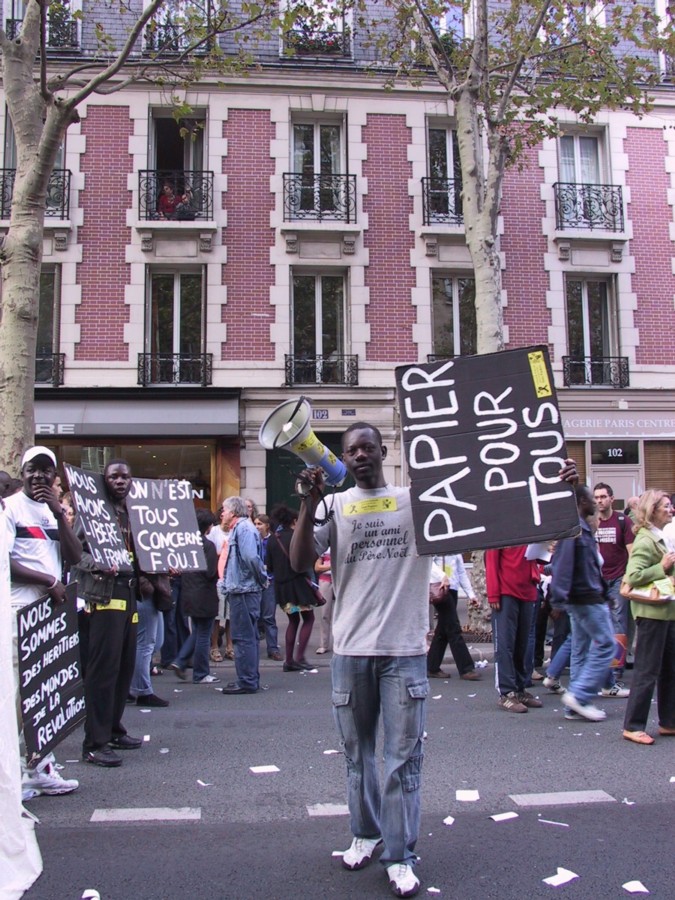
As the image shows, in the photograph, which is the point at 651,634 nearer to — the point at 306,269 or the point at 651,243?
the point at 306,269

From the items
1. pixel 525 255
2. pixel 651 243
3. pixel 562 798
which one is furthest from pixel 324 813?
pixel 651 243

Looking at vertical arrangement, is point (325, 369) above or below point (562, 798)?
above

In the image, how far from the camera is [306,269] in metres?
16.4

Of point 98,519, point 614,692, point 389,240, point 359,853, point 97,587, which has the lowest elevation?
point 614,692

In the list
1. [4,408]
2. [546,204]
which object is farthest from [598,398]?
[4,408]

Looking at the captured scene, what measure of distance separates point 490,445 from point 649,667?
2776 mm

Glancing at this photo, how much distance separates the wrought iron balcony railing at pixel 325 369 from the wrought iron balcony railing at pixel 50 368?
4293 millimetres

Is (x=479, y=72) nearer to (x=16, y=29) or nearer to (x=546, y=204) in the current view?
(x=546, y=204)

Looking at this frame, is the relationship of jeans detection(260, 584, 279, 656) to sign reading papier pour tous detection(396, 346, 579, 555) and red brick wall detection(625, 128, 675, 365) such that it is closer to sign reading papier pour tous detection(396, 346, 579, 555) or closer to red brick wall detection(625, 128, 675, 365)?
sign reading papier pour tous detection(396, 346, 579, 555)

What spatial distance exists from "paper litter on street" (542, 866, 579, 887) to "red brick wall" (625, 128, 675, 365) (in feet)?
47.6

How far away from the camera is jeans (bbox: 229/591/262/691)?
789cm

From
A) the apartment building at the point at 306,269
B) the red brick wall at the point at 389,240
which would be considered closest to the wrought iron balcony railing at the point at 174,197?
the apartment building at the point at 306,269

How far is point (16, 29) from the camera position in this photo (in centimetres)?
1639

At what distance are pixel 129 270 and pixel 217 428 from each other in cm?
362
